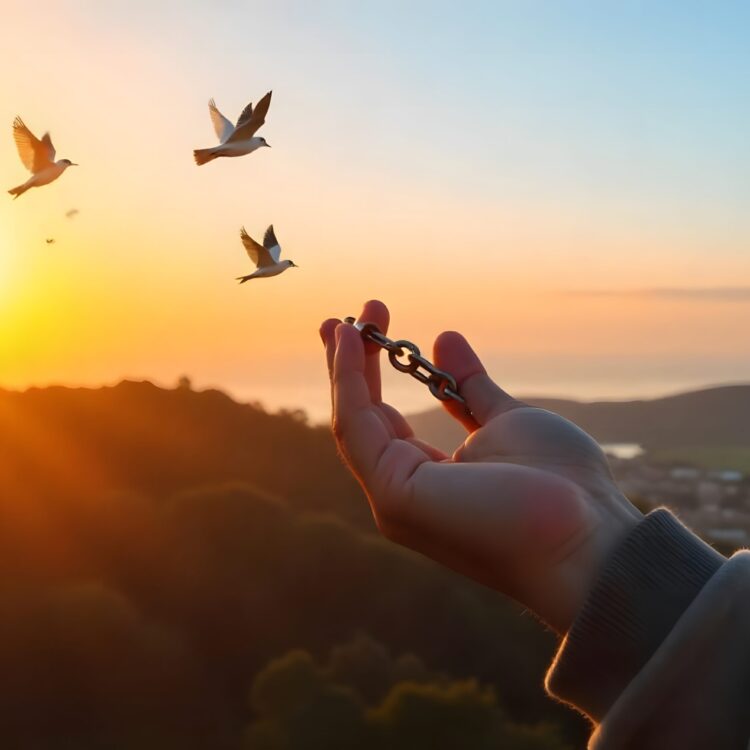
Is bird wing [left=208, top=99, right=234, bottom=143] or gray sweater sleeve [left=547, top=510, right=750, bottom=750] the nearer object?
gray sweater sleeve [left=547, top=510, right=750, bottom=750]

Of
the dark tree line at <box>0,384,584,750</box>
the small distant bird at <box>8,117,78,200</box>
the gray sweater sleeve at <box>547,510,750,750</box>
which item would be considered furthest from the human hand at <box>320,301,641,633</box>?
the dark tree line at <box>0,384,584,750</box>

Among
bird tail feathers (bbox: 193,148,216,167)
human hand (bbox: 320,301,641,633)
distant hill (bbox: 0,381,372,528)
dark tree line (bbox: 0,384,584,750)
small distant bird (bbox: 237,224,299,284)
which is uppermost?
bird tail feathers (bbox: 193,148,216,167)

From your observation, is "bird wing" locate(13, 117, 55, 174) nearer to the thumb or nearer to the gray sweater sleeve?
the thumb

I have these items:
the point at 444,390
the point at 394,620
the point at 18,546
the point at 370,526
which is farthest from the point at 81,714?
the point at 444,390

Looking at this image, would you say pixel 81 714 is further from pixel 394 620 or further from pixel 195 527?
pixel 394 620

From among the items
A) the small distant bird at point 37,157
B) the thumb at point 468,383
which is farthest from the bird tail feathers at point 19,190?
the thumb at point 468,383
